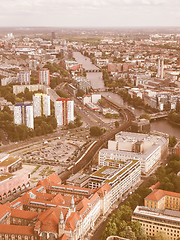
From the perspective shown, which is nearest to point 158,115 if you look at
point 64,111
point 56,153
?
point 64,111

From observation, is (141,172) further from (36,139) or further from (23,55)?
(23,55)

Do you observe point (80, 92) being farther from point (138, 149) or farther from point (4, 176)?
point (4, 176)

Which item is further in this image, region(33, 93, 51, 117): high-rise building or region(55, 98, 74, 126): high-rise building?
region(33, 93, 51, 117): high-rise building

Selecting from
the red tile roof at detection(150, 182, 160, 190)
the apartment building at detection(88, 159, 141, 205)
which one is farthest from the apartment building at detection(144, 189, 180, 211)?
the apartment building at detection(88, 159, 141, 205)

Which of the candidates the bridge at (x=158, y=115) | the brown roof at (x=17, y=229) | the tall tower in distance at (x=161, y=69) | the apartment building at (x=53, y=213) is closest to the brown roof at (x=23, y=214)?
the apartment building at (x=53, y=213)

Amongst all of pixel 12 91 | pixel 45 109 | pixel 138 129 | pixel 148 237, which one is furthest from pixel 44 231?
pixel 12 91

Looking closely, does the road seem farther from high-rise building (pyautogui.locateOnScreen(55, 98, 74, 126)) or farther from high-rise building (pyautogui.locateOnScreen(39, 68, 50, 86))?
high-rise building (pyautogui.locateOnScreen(39, 68, 50, 86))

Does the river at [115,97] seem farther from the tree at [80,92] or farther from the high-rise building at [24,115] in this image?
the high-rise building at [24,115]
